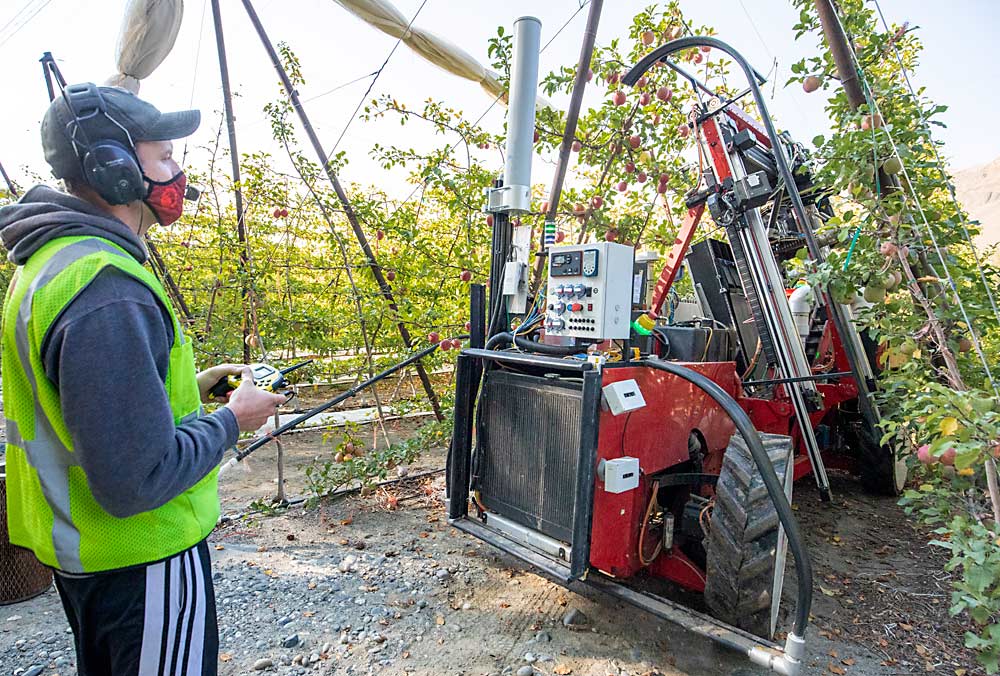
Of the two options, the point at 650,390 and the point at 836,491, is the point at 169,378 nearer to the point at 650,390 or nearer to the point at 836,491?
the point at 650,390

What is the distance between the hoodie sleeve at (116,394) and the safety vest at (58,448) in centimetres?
2

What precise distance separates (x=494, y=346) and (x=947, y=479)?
2339mm

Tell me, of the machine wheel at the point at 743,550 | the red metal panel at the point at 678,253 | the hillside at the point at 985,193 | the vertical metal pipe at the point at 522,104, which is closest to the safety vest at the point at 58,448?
the machine wheel at the point at 743,550

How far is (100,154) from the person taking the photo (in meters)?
1.19

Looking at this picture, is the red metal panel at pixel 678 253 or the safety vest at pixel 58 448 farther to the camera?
the red metal panel at pixel 678 253

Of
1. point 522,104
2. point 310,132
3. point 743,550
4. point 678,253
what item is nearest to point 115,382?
point 743,550

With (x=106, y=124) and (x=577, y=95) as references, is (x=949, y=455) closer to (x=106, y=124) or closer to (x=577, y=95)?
(x=106, y=124)

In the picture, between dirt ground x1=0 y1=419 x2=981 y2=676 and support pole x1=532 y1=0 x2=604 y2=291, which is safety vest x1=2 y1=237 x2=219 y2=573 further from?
support pole x1=532 y1=0 x2=604 y2=291

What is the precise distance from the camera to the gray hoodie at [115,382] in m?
1.00

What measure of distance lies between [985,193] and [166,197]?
24466mm

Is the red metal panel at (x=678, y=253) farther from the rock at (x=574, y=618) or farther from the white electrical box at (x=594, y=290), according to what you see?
the rock at (x=574, y=618)

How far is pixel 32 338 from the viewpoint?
1069mm

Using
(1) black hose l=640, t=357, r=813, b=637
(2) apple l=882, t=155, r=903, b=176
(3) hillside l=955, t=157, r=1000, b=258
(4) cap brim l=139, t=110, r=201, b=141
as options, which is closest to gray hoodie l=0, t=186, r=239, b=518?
(4) cap brim l=139, t=110, r=201, b=141

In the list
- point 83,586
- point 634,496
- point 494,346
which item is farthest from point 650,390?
point 83,586
